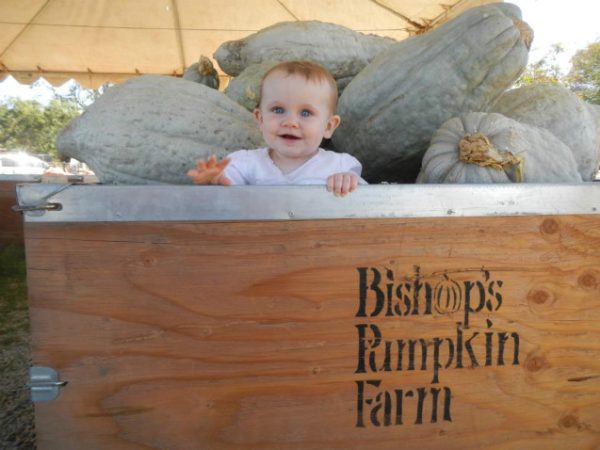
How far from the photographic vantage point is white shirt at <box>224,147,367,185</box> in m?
1.12

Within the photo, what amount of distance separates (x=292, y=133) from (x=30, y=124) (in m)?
39.8

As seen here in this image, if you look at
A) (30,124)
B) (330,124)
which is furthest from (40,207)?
(30,124)

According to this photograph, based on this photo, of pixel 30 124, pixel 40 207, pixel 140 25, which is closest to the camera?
pixel 40 207

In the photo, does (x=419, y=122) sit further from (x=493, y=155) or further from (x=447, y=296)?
(x=447, y=296)

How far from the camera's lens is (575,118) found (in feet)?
4.68

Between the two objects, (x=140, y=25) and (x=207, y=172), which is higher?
(x=140, y=25)

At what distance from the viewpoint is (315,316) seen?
2.66 feet

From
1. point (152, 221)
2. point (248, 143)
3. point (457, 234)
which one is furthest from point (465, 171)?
point (152, 221)

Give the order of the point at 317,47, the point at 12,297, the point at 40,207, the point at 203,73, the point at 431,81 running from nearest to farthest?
1. the point at 40,207
2. the point at 431,81
3. the point at 317,47
4. the point at 203,73
5. the point at 12,297

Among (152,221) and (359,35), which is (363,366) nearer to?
(152,221)

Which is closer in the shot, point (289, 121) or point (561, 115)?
point (289, 121)

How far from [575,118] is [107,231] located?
137 cm

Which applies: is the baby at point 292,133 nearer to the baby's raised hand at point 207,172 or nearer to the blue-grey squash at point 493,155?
the baby's raised hand at point 207,172

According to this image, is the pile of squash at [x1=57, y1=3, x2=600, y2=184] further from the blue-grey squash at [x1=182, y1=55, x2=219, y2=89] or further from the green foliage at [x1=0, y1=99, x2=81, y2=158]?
the green foliage at [x1=0, y1=99, x2=81, y2=158]
